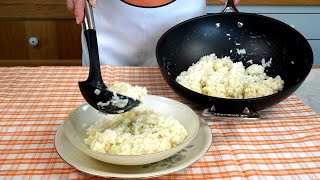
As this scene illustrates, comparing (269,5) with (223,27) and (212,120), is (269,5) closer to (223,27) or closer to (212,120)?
(223,27)

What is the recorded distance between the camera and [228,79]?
1058 millimetres

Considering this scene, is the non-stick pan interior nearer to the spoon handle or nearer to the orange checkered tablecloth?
the orange checkered tablecloth

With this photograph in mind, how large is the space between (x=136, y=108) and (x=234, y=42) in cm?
45

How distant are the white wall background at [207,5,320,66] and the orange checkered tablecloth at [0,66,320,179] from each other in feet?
3.44

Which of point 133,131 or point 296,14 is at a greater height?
point 133,131

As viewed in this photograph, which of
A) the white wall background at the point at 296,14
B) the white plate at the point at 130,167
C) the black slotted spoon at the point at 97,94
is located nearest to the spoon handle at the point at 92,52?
Result: the black slotted spoon at the point at 97,94

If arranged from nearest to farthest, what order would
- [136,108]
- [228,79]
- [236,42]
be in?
[136,108] → [228,79] → [236,42]

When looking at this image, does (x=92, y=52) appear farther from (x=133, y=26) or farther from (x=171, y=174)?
(x=133, y=26)

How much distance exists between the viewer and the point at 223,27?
121 centimetres

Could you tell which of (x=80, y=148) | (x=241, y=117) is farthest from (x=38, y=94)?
(x=241, y=117)

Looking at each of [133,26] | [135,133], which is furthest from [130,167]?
[133,26]

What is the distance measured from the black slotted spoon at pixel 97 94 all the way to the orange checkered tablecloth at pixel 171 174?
0.42 feet

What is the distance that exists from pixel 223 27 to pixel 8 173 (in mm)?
712

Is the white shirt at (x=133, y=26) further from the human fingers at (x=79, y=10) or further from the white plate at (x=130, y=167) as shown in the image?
the white plate at (x=130, y=167)
